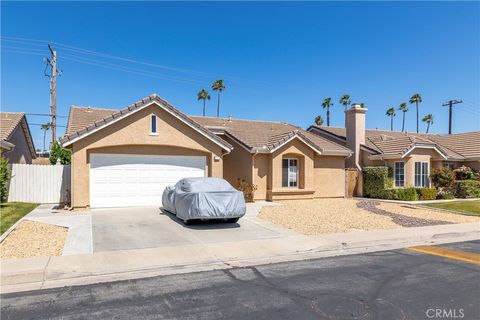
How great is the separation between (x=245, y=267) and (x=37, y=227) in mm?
7396

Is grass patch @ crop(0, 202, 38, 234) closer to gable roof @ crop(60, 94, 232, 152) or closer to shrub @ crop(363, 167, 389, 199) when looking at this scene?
gable roof @ crop(60, 94, 232, 152)

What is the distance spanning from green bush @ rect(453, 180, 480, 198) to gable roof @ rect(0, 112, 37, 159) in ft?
88.4

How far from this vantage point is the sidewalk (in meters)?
6.82

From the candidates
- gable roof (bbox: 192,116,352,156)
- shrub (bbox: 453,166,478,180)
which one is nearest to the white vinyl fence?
gable roof (bbox: 192,116,352,156)

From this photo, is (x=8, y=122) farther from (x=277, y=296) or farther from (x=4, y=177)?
(x=277, y=296)

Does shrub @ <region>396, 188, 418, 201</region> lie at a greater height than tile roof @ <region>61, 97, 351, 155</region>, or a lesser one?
lesser

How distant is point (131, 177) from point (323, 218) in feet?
28.5

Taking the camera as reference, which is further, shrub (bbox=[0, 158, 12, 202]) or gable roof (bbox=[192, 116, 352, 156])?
gable roof (bbox=[192, 116, 352, 156])

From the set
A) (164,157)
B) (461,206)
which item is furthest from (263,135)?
(461,206)

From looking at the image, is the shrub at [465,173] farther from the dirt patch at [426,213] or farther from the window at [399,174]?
the dirt patch at [426,213]

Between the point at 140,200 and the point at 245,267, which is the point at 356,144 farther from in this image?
the point at 245,267

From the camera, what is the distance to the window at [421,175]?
2327cm

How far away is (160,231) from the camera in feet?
36.6

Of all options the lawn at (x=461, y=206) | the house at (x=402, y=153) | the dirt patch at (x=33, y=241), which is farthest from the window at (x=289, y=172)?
the dirt patch at (x=33, y=241)
